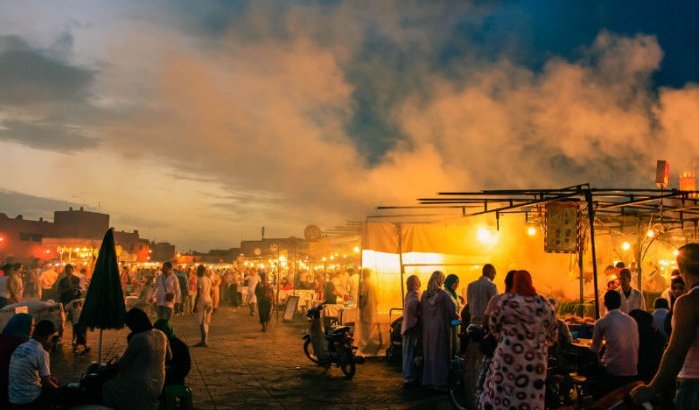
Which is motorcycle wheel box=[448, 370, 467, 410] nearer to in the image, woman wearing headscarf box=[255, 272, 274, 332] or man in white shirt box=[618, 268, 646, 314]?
man in white shirt box=[618, 268, 646, 314]

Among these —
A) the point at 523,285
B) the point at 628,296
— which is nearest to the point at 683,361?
the point at 523,285

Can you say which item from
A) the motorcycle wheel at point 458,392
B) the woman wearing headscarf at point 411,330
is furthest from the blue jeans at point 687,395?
the woman wearing headscarf at point 411,330

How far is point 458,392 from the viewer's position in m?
8.84

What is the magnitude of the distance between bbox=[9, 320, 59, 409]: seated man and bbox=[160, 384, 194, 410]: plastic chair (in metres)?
1.09

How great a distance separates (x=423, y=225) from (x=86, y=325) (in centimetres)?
911

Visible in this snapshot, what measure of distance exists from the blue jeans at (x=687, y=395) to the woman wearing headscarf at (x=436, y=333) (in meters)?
6.78

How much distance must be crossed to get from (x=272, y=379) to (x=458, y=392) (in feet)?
12.1

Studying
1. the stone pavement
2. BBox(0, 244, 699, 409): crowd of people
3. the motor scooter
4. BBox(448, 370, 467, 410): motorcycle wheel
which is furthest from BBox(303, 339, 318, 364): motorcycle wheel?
BBox(448, 370, 467, 410): motorcycle wheel

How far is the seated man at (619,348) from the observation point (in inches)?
284

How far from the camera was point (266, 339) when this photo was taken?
56.0 ft

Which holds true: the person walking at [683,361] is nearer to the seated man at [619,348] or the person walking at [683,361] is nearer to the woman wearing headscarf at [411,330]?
the seated man at [619,348]

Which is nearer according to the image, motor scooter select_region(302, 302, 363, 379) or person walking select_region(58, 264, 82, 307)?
motor scooter select_region(302, 302, 363, 379)

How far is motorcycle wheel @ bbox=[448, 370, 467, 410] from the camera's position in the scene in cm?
872

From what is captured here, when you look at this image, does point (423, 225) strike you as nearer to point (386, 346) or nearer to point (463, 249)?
point (463, 249)
